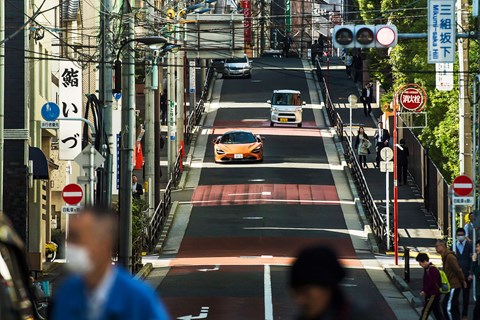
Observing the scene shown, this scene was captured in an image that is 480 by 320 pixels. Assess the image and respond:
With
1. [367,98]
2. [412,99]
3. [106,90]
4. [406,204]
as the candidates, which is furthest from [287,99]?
[106,90]

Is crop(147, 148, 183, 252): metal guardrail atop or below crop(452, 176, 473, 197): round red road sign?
below

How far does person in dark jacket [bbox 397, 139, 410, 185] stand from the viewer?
5091 centimetres

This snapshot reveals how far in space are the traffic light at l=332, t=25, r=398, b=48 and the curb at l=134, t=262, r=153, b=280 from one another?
365 inches

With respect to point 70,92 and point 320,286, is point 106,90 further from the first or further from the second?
point 320,286

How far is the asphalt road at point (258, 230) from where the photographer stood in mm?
29609

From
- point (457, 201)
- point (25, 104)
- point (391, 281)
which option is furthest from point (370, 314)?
point (25, 104)

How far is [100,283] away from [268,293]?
24.8 meters

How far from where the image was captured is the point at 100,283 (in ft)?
19.7

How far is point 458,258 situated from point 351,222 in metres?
19.7

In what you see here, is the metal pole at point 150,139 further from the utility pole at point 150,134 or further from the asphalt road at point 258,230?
the asphalt road at point 258,230

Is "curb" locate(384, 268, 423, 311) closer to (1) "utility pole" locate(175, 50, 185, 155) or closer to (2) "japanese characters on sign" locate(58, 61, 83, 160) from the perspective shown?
(2) "japanese characters on sign" locate(58, 61, 83, 160)

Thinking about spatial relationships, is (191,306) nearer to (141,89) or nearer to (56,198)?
(56,198)

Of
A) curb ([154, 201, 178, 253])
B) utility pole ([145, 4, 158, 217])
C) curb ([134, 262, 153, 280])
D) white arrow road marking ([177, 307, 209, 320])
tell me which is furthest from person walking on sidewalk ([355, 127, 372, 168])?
white arrow road marking ([177, 307, 209, 320])

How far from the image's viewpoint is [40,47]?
4150 cm
